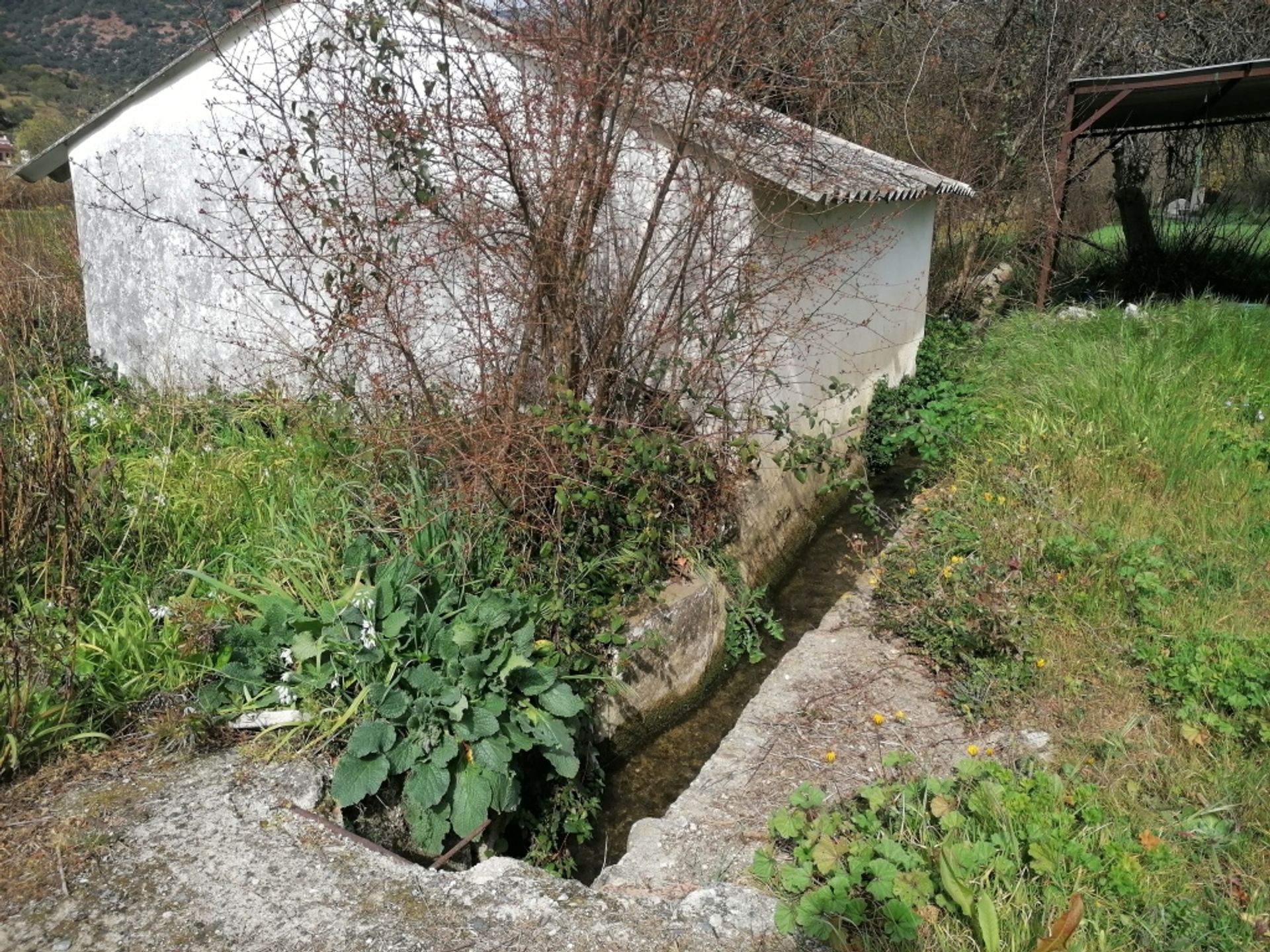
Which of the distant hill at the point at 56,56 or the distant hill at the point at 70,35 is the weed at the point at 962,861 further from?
the distant hill at the point at 70,35

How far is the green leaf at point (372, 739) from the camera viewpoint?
3383 mm

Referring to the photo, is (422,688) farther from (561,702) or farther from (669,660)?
(669,660)

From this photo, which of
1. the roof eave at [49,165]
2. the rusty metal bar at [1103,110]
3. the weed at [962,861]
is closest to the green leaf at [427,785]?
the weed at [962,861]

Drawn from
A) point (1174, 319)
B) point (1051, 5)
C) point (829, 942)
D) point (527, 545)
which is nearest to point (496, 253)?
point (527, 545)

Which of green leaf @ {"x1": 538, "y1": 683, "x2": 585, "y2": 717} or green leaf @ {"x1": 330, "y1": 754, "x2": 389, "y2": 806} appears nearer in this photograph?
green leaf @ {"x1": 330, "y1": 754, "x2": 389, "y2": 806}

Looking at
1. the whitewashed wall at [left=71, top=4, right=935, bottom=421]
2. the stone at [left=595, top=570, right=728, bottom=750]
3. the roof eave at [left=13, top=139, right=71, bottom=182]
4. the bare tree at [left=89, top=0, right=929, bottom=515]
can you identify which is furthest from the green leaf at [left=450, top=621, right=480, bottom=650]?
the roof eave at [left=13, top=139, right=71, bottom=182]

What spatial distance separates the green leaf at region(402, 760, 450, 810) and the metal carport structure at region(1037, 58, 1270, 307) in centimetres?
999

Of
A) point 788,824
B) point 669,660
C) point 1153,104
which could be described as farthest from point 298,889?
point 1153,104

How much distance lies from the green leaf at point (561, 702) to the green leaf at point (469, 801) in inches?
17.0

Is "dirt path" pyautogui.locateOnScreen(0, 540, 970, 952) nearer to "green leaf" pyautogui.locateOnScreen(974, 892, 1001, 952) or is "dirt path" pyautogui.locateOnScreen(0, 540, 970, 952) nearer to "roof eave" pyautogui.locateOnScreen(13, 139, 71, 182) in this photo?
"green leaf" pyautogui.locateOnScreen(974, 892, 1001, 952)

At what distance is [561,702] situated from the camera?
153 inches

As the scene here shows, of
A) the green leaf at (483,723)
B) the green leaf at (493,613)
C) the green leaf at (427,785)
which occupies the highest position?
the green leaf at (493,613)

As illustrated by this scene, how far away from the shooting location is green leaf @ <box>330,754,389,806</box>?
3.31 meters

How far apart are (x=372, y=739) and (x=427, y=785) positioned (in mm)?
268
